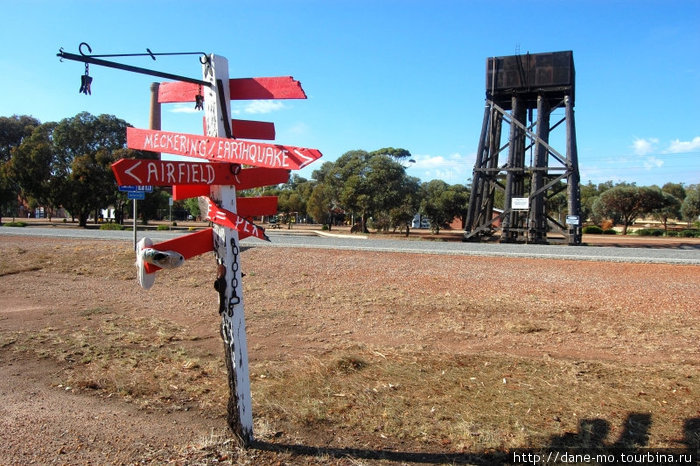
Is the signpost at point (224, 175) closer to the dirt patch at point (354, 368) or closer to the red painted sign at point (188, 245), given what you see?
the red painted sign at point (188, 245)

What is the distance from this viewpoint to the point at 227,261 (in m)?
3.61

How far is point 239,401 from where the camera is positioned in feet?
12.5

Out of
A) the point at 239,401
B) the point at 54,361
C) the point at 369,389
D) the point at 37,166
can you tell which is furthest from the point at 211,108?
the point at 37,166

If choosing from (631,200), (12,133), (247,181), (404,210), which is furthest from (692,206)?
(12,133)

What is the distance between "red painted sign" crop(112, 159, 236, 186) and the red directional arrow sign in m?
0.10

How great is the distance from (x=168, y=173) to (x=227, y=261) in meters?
0.73

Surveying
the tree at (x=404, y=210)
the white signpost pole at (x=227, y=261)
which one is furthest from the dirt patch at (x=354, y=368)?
the tree at (x=404, y=210)

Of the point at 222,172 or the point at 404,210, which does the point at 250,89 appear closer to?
the point at 222,172

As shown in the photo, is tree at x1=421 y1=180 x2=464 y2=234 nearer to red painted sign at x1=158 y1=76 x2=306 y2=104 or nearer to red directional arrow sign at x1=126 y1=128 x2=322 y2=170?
red painted sign at x1=158 y1=76 x2=306 y2=104

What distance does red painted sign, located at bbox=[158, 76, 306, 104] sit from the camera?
11.6ft

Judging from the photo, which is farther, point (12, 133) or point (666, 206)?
point (12, 133)

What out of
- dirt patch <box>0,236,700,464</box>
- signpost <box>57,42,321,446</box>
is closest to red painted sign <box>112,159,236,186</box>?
signpost <box>57,42,321,446</box>

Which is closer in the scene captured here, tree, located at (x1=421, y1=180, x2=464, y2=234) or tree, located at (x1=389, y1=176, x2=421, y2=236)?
tree, located at (x1=389, y1=176, x2=421, y2=236)

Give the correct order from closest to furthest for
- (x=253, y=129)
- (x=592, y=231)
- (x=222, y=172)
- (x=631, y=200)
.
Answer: (x=222, y=172)
(x=253, y=129)
(x=631, y=200)
(x=592, y=231)
